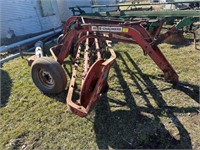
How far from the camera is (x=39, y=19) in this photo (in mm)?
11891

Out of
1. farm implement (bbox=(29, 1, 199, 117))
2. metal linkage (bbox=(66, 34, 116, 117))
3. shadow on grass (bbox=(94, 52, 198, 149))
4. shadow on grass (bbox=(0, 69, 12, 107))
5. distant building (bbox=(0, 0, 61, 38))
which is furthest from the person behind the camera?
distant building (bbox=(0, 0, 61, 38))

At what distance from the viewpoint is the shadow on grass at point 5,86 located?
186 inches

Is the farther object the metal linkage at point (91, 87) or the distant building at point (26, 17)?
the distant building at point (26, 17)

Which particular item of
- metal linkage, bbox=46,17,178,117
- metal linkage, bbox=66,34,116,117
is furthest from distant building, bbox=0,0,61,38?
metal linkage, bbox=66,34,116,117

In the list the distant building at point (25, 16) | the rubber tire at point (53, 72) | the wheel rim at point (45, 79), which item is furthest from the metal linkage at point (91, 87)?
the distant building at point (25, 16)

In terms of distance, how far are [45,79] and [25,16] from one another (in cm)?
763

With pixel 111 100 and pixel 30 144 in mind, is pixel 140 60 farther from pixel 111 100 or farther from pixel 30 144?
pixel 30 144

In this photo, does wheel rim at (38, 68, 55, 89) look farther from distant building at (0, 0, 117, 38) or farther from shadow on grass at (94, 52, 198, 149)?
distant building at (0, 0, 117, 38)

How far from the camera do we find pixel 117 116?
12.3ft

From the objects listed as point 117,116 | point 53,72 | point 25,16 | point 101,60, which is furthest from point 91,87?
point 25,16

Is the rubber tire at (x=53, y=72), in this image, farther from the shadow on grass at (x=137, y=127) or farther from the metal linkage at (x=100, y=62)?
the shadow on grass at (x=137, y=127)

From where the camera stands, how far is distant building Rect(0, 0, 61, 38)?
10461mm

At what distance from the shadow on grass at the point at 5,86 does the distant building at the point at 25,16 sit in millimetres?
5024

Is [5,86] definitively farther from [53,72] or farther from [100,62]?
[100,62]
